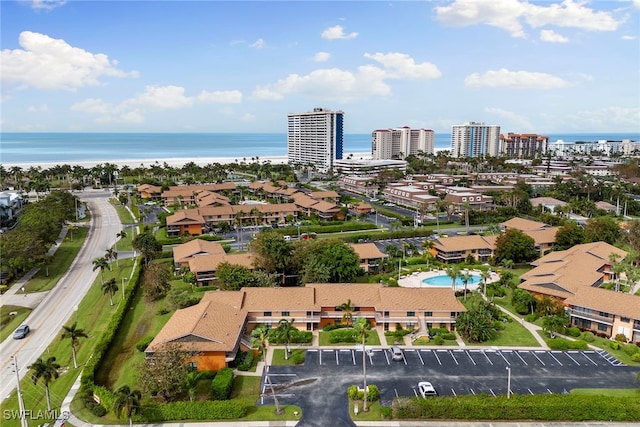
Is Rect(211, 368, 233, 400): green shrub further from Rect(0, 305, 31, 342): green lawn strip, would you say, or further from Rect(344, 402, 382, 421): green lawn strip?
Rect(0, 305, 31, 342): green lawn strip

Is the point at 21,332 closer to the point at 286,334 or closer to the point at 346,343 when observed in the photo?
the point at 286,334

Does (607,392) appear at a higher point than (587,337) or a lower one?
lower

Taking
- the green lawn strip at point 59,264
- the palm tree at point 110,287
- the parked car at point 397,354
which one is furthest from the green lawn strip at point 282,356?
the green lawn strip at point 59,264

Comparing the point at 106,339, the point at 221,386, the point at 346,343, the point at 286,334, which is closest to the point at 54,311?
the point at 106,339

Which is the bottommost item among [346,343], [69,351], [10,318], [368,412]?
[368,412]

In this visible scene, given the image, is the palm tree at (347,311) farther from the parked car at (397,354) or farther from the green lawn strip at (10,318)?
the green lawn strip at (10,318)

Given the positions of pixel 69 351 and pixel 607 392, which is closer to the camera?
pixel 607 392

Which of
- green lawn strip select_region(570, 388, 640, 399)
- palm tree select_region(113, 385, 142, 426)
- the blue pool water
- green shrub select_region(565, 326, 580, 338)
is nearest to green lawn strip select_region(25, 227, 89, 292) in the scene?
palm tree select_region(113, 385, 142, 426)
